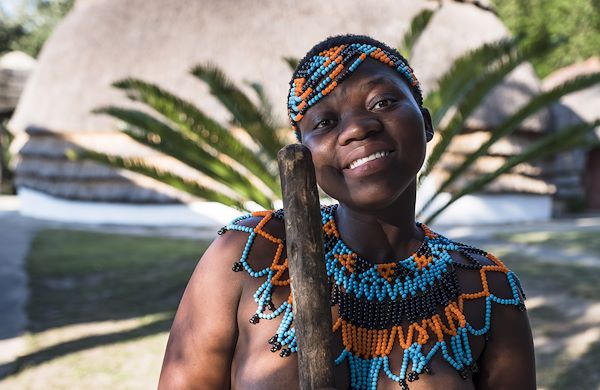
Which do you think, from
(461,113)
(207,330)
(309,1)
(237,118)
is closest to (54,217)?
(309,1)

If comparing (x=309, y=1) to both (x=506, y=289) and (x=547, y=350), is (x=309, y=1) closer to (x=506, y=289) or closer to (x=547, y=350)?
(x=547, y=350)

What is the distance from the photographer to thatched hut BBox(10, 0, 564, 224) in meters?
12.7

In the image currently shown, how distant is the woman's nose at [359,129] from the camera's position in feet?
4.65

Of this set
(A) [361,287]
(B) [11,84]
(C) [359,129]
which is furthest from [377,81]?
(B) [11,84]

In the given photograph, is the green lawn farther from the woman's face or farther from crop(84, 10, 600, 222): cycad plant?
the woman's face

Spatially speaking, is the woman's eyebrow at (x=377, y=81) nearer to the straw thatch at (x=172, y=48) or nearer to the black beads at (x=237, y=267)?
the black beads at (x=237, y=267)

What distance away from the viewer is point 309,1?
13.2m

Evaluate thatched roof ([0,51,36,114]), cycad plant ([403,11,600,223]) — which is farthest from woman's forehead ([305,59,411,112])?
thatched roof ([0,51,36,114])

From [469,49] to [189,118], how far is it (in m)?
8.82

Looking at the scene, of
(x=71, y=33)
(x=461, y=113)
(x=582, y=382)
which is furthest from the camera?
(x=71, y=33)

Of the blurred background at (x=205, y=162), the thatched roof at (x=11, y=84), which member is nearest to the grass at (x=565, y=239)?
the blurred background at (x=205, y=162)

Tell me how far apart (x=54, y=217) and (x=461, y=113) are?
39.9 feet

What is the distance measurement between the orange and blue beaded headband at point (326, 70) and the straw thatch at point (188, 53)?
10457 millimetres

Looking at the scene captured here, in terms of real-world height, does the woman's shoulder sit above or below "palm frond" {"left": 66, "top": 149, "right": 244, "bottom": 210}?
below
